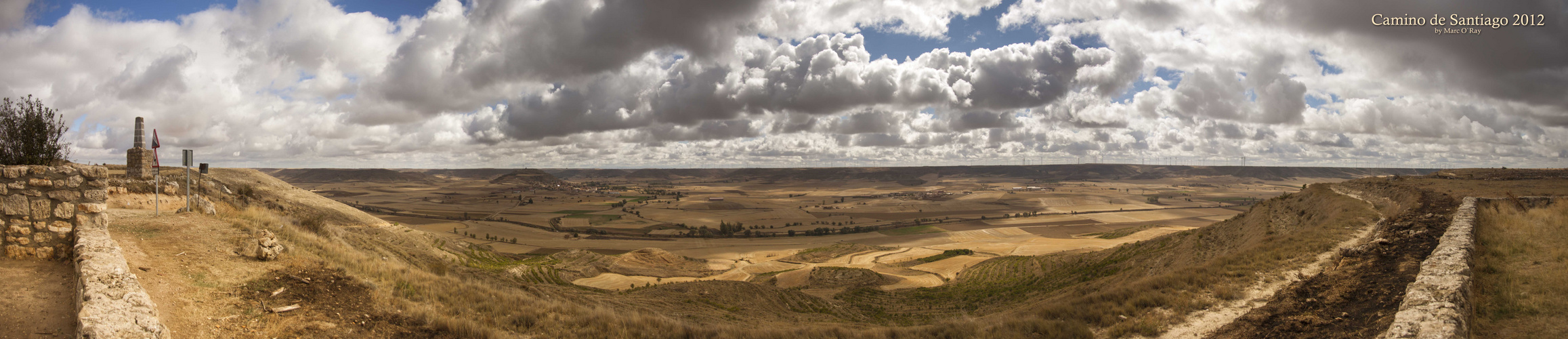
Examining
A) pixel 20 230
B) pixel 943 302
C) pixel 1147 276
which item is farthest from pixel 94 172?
pixel 1147 276

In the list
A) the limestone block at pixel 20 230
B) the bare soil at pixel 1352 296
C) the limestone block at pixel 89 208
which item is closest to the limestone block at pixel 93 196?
the limestone block at pixel 89 208

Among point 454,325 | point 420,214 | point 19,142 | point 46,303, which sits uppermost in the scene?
point 19,142

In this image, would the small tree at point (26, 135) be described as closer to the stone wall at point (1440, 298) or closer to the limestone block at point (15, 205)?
the limestone block at point (15, 205)

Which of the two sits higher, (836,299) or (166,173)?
(166,173)

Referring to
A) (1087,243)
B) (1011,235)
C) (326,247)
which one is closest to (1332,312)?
(326,247)

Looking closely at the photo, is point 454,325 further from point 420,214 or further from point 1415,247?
point 420,214

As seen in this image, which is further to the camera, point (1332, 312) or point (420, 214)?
point (420, 214)

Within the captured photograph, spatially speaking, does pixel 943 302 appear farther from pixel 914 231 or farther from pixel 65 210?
pixel 914 231

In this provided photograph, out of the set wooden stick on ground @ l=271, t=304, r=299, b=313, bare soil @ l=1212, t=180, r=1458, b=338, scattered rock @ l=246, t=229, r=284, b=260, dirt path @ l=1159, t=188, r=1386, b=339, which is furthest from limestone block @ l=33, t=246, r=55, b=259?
bare soil @ l=1212, t=180, r=1458, b=338
